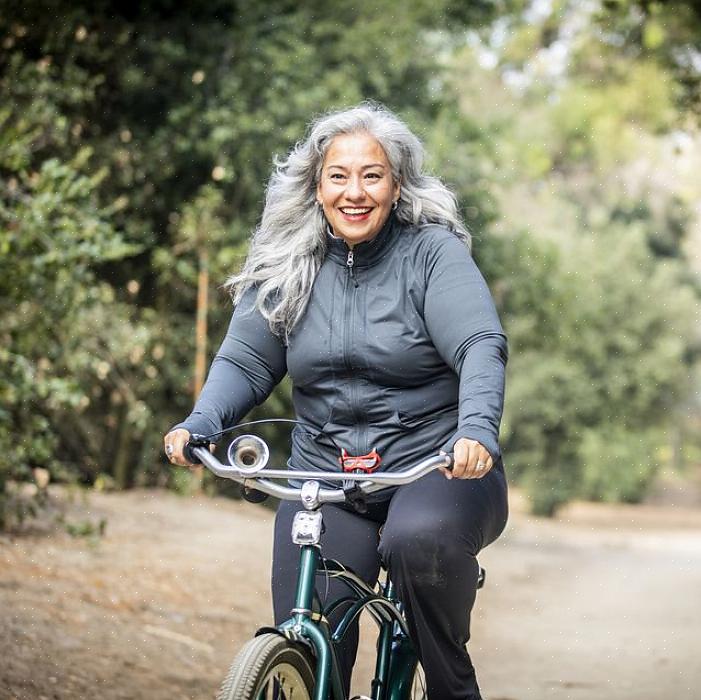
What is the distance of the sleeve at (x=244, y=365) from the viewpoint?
341cm

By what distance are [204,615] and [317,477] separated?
4.80m

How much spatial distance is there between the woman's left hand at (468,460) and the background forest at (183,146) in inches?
206

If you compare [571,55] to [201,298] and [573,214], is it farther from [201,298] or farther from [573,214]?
[573,214]

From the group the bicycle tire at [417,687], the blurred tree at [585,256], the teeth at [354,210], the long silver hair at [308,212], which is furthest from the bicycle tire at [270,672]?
the blurred tree at [585,256]

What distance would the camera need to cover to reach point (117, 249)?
27.8 ft

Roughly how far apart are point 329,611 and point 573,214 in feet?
99.8

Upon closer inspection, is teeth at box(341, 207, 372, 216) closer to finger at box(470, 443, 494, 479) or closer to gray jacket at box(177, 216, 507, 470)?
gray jacket at box(177, 216, 507, 470)

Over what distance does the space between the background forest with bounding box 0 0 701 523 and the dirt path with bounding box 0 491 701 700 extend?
0.91 meters

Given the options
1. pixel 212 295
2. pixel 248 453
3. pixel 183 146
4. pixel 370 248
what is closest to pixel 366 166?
pixel 370 248

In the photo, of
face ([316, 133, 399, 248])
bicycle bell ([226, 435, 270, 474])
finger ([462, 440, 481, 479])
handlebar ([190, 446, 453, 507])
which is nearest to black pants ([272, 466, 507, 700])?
handlebar ([190, 446, 453, 507])

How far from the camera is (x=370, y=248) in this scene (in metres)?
3.42

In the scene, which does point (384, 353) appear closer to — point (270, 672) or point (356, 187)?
point (356, 187)

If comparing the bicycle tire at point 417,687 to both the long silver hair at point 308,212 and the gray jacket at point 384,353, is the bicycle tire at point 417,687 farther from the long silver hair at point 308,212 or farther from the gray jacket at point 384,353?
the long silver hair at point 308,212

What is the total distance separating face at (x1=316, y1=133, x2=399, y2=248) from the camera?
→ 11.2 feet
